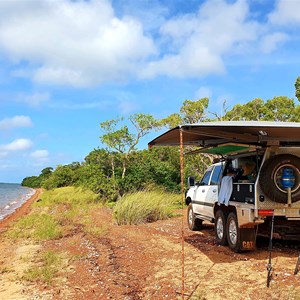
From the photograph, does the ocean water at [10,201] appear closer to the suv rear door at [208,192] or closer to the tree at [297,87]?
the suv rear door at [208,192]

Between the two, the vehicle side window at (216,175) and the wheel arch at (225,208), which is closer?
the wheel arch at (225,208)

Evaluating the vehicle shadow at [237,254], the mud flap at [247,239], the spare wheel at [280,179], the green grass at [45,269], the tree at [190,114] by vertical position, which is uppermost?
the tree at [190,114]

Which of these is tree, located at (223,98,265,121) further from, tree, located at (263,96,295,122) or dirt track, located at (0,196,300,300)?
dirt track, located at (0,196,300,300)

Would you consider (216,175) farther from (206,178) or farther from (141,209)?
(141,209)

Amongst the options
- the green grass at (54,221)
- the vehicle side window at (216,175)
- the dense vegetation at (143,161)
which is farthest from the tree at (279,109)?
the vehicle side window at (216,175)

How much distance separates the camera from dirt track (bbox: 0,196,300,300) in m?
6.21

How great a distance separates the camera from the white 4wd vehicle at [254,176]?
739cm

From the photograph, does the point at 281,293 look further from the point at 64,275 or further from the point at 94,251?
the point at 94,251

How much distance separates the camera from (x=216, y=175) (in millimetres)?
10578

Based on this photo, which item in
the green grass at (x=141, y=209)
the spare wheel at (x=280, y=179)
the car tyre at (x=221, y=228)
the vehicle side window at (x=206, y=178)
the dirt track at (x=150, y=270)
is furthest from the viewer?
the green grass at (x=141, y=209)

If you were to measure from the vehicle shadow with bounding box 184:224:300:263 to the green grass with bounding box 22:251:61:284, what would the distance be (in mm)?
3122

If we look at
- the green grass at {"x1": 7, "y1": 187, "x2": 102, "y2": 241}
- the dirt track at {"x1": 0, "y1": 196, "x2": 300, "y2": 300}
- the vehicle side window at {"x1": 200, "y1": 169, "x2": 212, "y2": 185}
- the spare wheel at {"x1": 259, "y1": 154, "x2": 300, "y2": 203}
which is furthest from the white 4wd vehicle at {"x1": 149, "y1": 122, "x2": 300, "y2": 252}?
the green grass at {"x1": 7, "y1": 187, "x2": 102, "y2": 241}

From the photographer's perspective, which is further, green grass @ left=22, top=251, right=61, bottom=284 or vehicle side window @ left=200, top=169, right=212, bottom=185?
vehicle side window @ left=200, top=169, right=212, bottom=185

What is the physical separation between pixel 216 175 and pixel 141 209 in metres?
4.39
